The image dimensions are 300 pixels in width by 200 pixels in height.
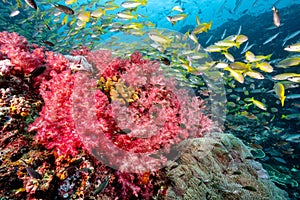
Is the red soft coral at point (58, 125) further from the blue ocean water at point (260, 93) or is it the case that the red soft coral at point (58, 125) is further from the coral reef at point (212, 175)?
the blue ocean water at point (260, 93)

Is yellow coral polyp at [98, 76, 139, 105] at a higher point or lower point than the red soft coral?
higher

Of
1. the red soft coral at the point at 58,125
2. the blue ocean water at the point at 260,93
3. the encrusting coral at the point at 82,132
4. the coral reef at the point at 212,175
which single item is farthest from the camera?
the blue ocean water at the point at 260,93

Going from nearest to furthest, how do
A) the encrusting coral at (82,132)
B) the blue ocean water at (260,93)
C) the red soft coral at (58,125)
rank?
the encrusting coral at (82,132) < the red soft coral at (58,125) < the blue ocean water at (260,93)

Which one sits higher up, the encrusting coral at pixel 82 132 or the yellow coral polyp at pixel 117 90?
the yellow coral polyp at pixel 117 90

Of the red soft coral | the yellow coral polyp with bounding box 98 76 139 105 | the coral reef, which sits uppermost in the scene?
the yellow coral polyp with bounding box 98 76 139 105

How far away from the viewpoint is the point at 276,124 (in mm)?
10469

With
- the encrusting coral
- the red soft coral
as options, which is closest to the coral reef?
the encrusting coral

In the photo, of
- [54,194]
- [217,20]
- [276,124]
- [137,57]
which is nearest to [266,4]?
[217,20]

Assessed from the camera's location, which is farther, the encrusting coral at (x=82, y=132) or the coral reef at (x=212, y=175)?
the coral reef at (x=212, y=175)

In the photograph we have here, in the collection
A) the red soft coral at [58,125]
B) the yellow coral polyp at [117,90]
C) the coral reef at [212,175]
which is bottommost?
the coral reef at [212,175]

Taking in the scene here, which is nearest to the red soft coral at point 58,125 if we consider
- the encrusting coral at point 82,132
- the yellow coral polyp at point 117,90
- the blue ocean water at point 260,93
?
the encrusting coral at point 82,132

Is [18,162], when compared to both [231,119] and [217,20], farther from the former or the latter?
[217,20]

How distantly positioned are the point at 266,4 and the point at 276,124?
128ft

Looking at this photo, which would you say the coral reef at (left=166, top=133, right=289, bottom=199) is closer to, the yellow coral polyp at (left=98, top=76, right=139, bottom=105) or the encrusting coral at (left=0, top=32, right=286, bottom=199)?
the encrusting coral at (left=0, top=32, right=286, bottom=199)
